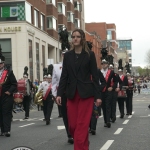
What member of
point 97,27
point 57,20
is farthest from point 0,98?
point 97,27

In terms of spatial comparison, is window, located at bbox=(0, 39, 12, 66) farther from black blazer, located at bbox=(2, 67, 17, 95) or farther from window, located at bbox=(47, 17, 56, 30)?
black blazer, located at bbox=(2, 67, 17, 95)

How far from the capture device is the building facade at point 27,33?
39.5 m

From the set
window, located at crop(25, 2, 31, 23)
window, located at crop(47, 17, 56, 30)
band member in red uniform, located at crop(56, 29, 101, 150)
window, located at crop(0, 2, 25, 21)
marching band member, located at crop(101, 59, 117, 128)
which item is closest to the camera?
band member in red uniform, located at crop(56, 29, 101, 150)

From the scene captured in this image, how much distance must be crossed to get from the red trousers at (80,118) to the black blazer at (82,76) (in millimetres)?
102

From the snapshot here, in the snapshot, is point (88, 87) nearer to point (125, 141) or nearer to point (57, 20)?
point (125, 141)

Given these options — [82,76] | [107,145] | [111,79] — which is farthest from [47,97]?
[82,76]

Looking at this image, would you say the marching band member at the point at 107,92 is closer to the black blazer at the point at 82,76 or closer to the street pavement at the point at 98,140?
the street pavement at the point at 98,140

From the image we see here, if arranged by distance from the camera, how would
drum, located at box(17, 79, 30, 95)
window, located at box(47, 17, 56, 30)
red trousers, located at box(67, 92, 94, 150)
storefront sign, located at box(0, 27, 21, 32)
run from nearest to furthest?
1. red trousers, located at box(67, 92, 94, 150)
2. drum, located at box(17, 79, 30, 95)
3. storefront sign, located at box(0, 27, 21, 32)
4. window, located at box(47, 17, 56, 30)

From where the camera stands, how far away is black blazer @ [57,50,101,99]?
7285mm

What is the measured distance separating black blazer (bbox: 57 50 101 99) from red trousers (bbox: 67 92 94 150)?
10 cm

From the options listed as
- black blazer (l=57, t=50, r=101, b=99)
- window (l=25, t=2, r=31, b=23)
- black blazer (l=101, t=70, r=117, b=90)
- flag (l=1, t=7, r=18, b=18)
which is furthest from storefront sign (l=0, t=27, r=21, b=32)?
black blazer (l=57, t=50, r=101, b=99)

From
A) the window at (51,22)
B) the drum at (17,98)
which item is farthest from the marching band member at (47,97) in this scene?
the window at (51,22)

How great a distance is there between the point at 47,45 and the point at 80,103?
4217 cm

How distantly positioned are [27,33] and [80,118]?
33377 millimetres
